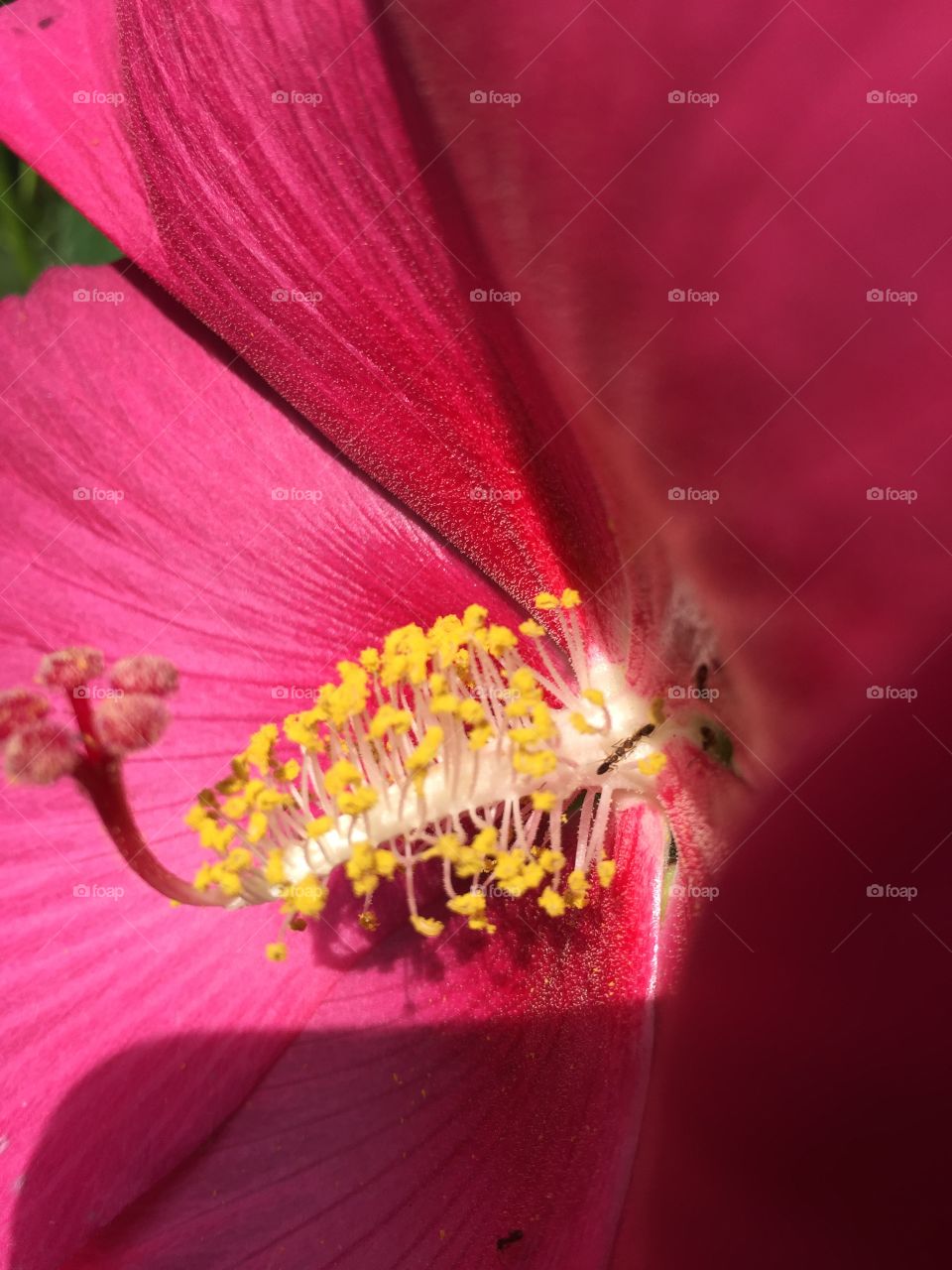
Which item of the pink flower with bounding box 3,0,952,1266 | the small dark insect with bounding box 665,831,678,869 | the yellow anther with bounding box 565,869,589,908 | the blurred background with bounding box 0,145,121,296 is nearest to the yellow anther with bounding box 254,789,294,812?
the pink flower with bounding box 3,0,952,1266

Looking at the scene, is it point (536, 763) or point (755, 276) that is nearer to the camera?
point (755, 276)

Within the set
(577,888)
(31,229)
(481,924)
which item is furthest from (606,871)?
(31,229)

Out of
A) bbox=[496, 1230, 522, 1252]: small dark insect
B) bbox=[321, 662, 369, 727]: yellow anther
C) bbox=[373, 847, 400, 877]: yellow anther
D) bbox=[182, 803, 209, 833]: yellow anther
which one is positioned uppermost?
bbox=[321, 662, 369, 727]: yellow anther

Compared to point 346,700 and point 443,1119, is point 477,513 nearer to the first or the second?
point 346,700

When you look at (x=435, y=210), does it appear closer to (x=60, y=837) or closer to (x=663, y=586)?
(x=663, y=586)

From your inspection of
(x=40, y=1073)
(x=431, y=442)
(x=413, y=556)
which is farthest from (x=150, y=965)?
(x=431, y=442)

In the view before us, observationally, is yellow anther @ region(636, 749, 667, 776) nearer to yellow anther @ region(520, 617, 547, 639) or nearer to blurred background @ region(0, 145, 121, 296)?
yellow anther @ region(520, 617, 547, 639)

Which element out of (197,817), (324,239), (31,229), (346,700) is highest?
(31,229)
